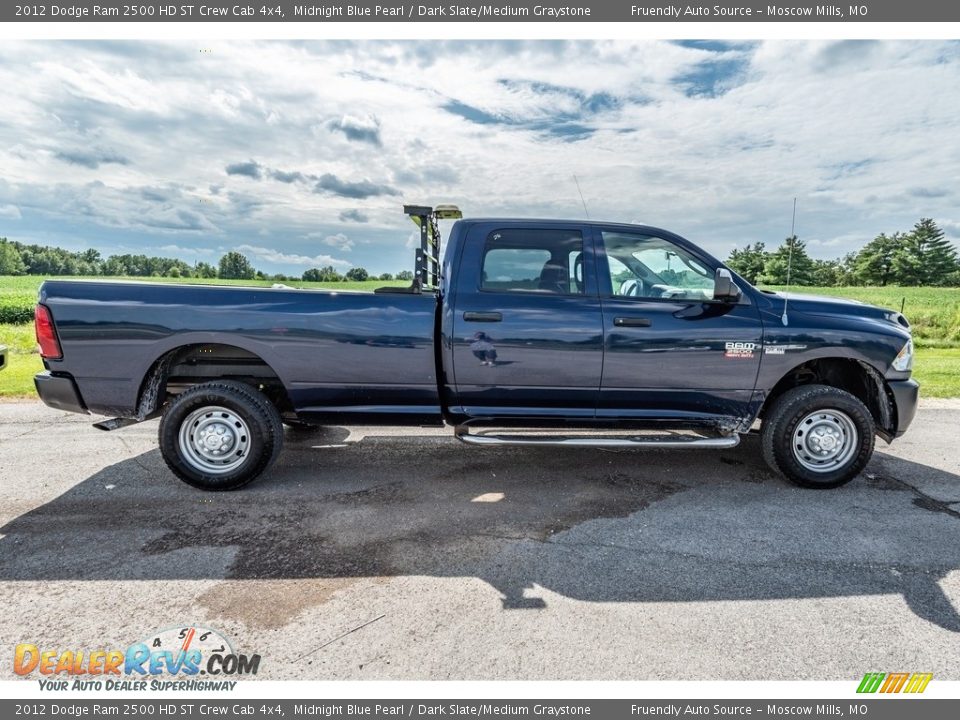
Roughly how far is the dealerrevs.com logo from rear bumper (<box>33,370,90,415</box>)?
2169 millimetres

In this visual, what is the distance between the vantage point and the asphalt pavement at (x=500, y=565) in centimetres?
242

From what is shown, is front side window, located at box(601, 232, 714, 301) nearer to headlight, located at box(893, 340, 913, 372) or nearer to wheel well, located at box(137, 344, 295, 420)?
headlight, located at box(893, 340, 913, 372)

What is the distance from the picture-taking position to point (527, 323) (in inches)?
161

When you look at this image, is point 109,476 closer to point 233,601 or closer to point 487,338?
point 233,601

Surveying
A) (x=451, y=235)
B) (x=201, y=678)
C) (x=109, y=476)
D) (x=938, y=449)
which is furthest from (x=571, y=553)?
(x=938, y=449)

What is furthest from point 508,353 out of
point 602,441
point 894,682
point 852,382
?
point 852,382

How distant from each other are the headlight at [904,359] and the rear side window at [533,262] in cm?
254

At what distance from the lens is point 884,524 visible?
3.66 meters

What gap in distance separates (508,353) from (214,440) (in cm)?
237

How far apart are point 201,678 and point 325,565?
34.6 inches

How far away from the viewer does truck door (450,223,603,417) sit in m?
4.09

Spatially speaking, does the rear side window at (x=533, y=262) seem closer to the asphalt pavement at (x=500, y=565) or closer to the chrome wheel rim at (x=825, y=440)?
the asphalt pavement at (x=500, y=565)

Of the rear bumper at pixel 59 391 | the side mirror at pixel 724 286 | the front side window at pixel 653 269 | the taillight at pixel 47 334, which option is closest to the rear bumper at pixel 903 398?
the side mirror at pixel 724 286

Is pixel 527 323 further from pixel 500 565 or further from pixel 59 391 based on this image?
pixel 59 391
